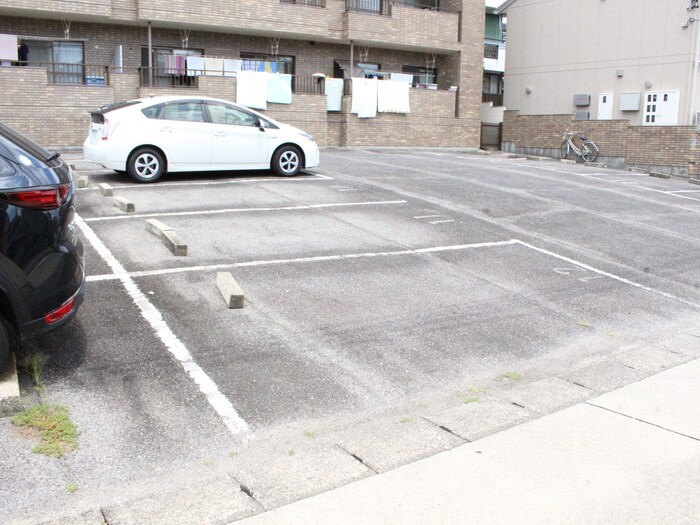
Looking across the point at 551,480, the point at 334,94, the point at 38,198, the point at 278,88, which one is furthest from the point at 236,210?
the point at 334,94

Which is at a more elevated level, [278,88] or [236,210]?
[278,88]

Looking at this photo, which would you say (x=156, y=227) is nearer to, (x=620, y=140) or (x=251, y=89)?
(x=251, y=89)

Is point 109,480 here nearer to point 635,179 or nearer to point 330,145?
point 635,179

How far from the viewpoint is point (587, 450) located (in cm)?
443

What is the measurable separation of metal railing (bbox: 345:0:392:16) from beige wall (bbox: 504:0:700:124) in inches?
294

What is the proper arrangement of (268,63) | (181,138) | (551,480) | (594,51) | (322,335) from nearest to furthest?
(551,480), (322,335), (181,138), (268,63), (594,51)

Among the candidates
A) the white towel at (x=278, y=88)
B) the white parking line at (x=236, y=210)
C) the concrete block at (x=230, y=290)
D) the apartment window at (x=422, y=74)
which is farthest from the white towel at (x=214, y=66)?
the concrete block at (x=230, y=290)

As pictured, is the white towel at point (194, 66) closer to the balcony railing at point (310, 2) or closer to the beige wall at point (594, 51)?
the balcony railing at point (310, 2)

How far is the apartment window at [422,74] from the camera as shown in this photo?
27775mm

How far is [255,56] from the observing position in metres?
25.0

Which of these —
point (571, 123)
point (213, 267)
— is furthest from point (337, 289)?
point (571, 123)

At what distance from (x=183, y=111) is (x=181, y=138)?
493mm

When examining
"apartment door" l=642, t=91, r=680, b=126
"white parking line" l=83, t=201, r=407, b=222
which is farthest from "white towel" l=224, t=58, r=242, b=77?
"apartment door" l=642, t=91, r=680, b=126

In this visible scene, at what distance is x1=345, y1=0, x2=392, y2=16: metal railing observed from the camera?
26062 millimetres
